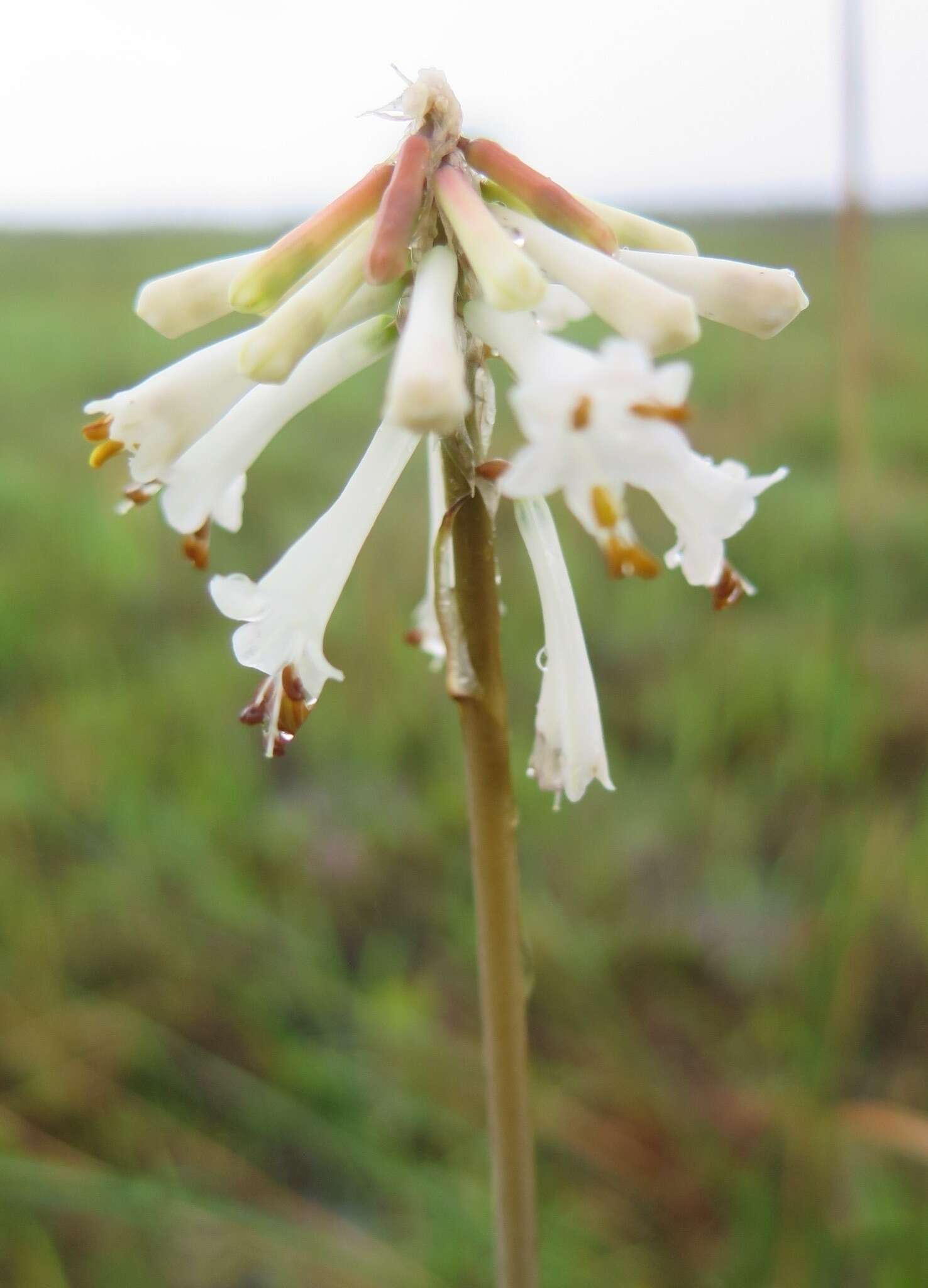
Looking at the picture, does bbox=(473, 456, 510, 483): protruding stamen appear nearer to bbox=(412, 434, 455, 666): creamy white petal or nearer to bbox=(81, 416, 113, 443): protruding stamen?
bbox=(412, 434, 455, 666): creamy white petal

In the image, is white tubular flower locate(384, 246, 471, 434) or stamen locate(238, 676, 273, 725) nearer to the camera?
white tubular flower locate(384, 246, 471, 434)

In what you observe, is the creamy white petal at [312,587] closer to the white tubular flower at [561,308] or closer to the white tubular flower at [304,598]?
the white tubular flower at [304,598]

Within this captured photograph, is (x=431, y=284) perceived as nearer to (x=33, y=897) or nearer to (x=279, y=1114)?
(x=279, y=1114)

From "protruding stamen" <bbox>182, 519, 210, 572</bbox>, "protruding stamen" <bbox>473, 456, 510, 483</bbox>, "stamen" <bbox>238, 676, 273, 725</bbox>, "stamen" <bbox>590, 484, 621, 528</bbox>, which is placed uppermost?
"protruding stamen" <bbox>473, 456, 510, 483</bbox>

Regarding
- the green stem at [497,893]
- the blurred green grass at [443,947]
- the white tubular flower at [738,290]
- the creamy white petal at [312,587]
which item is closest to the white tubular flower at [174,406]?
the creamy white petal at [312,587]

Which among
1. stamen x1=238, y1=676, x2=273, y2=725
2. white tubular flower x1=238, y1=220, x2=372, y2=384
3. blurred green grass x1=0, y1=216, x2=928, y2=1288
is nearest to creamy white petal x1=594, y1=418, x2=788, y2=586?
white tubular flower x1=238, y1=220, x2=372, y2=384

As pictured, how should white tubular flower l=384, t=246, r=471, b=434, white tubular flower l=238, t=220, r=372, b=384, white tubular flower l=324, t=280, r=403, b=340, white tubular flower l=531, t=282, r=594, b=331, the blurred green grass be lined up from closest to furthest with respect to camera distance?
white tubular flower l=384, t=246, r=471, b=434, white tubular flower l=238, t=220, r=372, b=384, white tubular flower l=324, t=280, r=403, b=340, white tubular flower l=531, t=282, r=594, b=331, the blurred green grass
